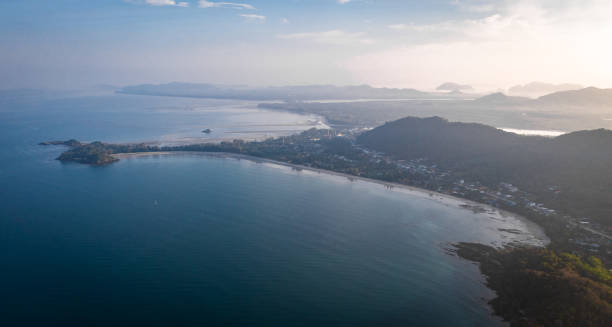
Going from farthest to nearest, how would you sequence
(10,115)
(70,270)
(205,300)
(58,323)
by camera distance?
(10,115) → (70,270) → (205,300) → (58,323)

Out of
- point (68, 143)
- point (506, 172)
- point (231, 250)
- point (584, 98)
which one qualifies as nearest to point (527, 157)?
point (506, 172)

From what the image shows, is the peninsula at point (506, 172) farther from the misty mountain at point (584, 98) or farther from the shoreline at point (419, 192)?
the misty mountain at point (584, 98)

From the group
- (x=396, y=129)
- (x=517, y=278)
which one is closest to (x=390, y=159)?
(x=396, y=129)

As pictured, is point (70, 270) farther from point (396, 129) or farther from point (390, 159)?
point (396, 129)

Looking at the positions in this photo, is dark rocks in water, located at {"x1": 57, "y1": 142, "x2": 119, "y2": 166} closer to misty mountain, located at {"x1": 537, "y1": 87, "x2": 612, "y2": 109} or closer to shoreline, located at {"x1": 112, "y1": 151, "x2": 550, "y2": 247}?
shoreline, located at {"x1": 112, "y1": 151, "x2": 550, "y2": 247}

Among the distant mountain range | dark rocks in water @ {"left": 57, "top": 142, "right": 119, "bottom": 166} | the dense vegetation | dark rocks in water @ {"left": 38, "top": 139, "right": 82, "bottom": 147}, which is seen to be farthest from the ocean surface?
the distant mountain range

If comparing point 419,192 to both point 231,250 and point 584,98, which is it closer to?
point 231,250
